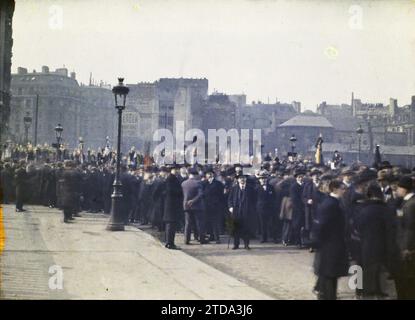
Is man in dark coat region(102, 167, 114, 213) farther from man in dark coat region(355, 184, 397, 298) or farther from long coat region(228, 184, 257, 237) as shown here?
man in dark coat region(355, 184, 397, 298)

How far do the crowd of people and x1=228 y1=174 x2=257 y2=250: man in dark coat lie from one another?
0.03 metres

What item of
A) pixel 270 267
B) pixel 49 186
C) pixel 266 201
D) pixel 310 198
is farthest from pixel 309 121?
pixel 270 267

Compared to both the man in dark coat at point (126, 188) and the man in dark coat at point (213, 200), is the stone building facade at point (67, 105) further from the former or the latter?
the man in dark coat at point (213, 200)

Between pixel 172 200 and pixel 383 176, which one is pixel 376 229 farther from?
pixel 172 200

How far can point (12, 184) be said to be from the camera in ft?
65.3

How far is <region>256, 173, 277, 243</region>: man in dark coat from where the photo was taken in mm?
13367

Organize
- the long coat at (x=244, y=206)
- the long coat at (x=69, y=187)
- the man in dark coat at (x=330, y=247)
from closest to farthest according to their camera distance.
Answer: the man in dark coat at (x=330, y=247), the long coat at (x=244, y=206), the long coat at (x=69, y=187)

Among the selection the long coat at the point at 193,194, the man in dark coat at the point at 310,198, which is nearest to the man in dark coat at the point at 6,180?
the long coat at the point at 193,194

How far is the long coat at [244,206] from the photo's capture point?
12.0m

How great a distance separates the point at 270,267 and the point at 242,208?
9.01ft

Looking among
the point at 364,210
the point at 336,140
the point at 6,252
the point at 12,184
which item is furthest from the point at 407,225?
the point at 336,140

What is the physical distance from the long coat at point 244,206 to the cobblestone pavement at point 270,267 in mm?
646

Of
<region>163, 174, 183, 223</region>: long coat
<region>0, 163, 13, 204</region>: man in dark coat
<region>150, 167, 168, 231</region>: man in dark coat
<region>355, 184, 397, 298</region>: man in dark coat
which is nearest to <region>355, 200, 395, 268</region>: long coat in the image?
<region>355, 184, 397, 298</region>: man in dark coat
